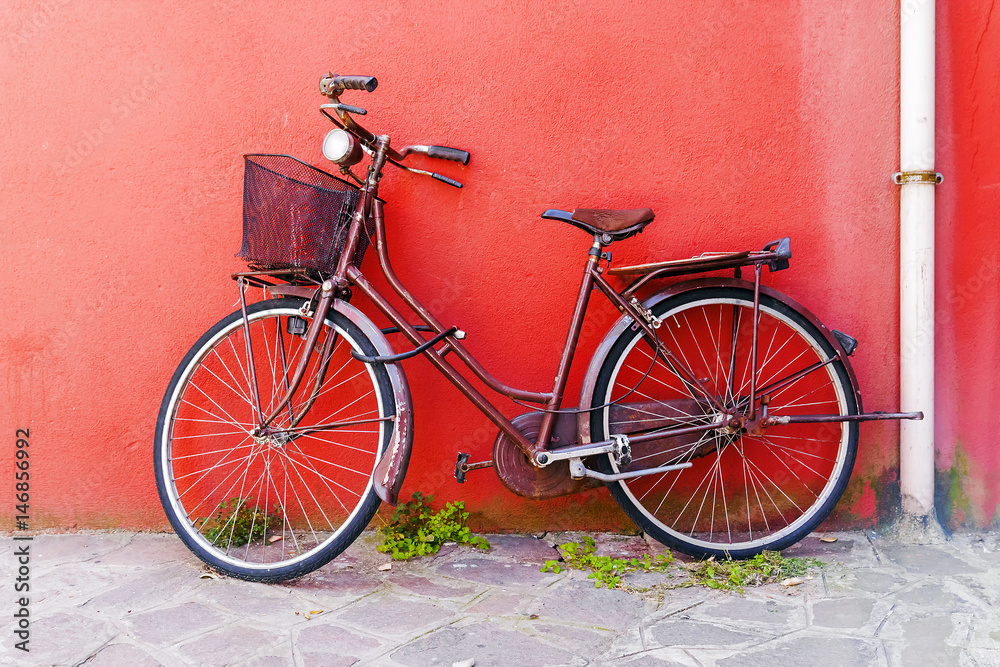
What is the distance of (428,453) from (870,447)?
2079 mm

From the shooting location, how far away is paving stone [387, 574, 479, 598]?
108 inches

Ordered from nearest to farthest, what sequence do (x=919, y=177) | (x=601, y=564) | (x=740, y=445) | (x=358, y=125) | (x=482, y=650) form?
(x=482, y=650)
(x=358, y=125)
(x=601, y=564)
(x=919, y=177)
(x=740, y=445)

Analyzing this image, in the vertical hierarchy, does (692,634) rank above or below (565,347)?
below

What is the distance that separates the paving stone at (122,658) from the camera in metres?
2.24

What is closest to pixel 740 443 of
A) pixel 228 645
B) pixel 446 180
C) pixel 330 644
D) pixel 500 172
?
pixel 500 172

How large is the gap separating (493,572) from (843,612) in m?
1.35

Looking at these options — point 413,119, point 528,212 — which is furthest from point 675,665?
point 413,119

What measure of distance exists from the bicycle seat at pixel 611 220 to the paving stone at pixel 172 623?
2.03 metres

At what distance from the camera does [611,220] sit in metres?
2.80

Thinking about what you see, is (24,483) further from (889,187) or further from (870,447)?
(889,187)

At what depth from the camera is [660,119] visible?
10.4ft

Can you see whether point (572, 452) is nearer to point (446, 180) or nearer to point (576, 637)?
point (576, 637)

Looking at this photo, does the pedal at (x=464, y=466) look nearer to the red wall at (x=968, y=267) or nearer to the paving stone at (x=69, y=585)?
the paving stone at (x=69, y=585)

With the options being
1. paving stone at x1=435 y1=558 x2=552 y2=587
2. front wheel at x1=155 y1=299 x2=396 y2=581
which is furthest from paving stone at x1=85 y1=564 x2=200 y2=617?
paving stone at x1=435 y1=558 x2=552 y2=587
